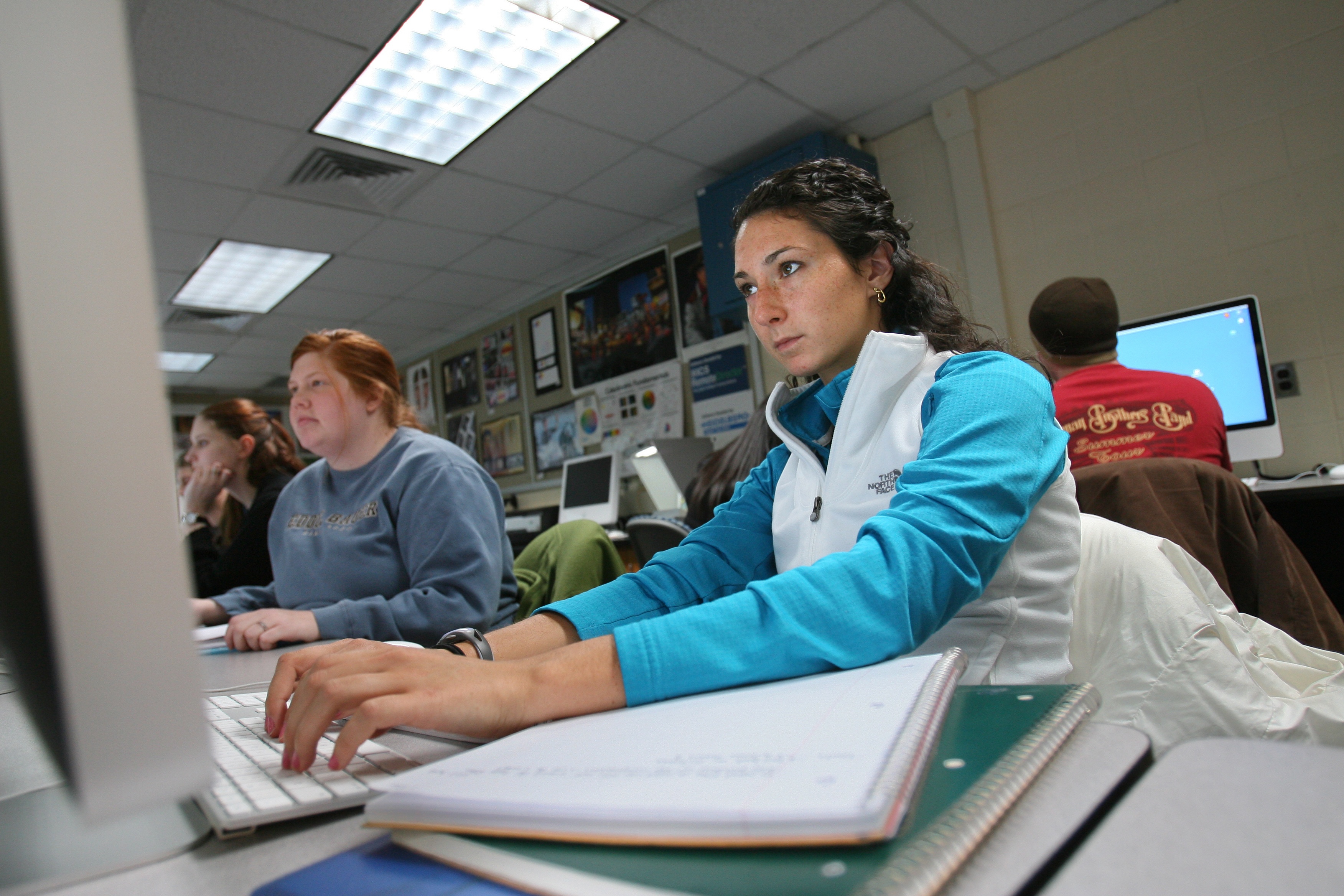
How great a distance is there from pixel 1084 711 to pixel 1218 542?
3.63 feet

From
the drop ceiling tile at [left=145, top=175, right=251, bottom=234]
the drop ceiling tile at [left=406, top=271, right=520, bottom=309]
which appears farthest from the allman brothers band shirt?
the drop ceiling tile at [left=406, top=271, right=520, bottom=309]

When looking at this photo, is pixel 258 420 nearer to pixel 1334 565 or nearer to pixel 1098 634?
pixel 1098 634

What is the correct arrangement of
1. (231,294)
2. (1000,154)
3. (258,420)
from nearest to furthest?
(258,420) < (1000,154) < (231,294)

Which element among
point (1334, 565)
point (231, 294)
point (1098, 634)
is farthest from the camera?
point (231, 294)

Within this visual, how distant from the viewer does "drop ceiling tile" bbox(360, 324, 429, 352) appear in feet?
18.0

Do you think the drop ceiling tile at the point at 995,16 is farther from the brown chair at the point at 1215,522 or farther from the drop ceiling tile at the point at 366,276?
the drop ceiling tile at the point at 366,276

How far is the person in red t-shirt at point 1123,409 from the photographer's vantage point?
179cm

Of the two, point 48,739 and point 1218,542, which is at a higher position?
point 48,739

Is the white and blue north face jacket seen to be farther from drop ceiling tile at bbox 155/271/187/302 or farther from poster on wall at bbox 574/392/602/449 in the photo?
drop ceiling tile at bbox 155/271/187/302

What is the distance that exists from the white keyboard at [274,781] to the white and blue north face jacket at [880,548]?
163 millimetres

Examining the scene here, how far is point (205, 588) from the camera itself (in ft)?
7.00

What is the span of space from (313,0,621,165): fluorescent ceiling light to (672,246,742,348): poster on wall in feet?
4.55

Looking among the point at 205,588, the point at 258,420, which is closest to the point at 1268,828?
the point at 205,588

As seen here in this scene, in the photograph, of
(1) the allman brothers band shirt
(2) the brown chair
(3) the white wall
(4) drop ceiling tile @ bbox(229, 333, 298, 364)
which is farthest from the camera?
(4) drop ceiling tile @ bbox(229, 333, 298, 364)
